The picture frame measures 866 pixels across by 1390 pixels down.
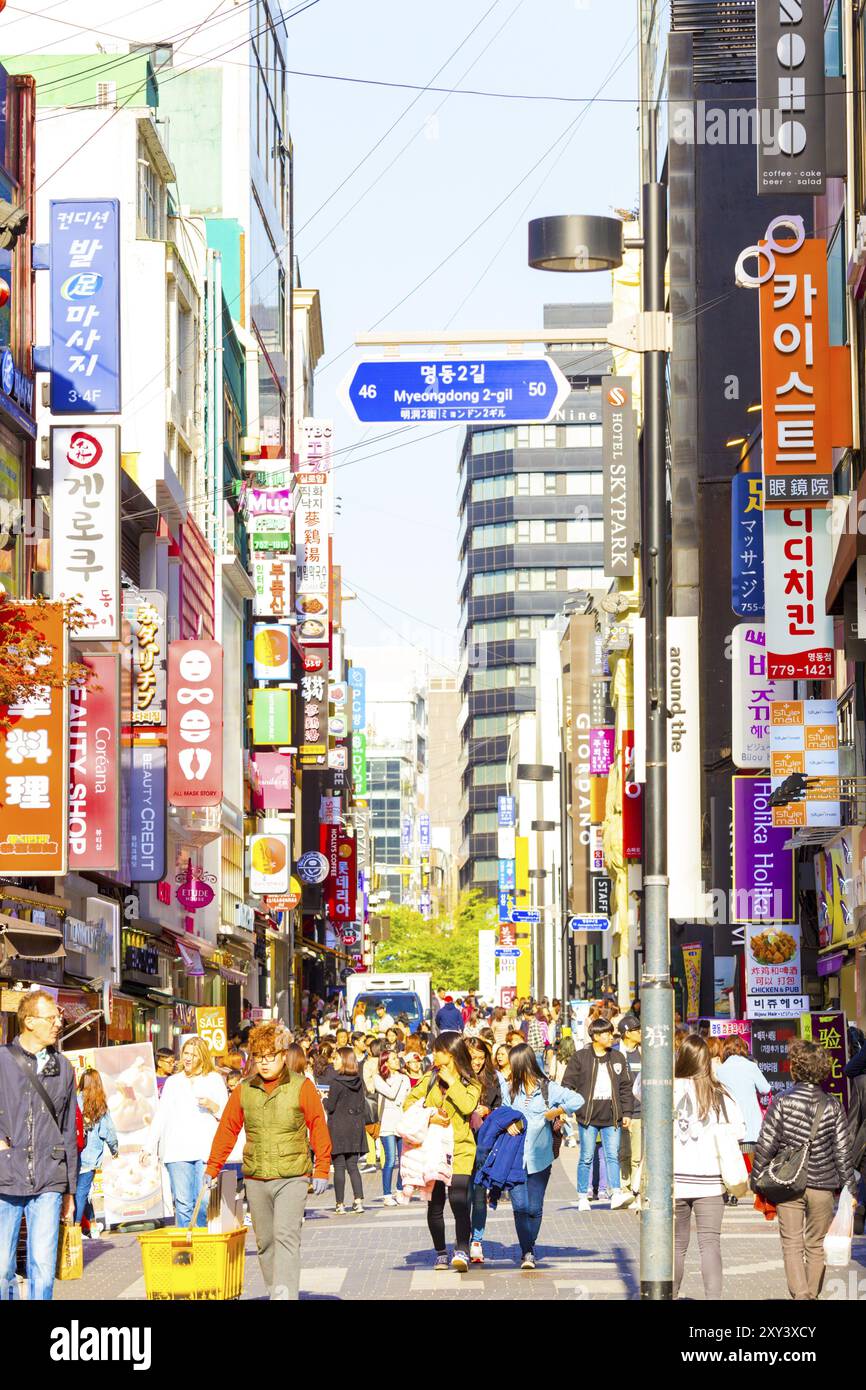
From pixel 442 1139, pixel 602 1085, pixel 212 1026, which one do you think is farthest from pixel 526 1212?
pixel 212 1026

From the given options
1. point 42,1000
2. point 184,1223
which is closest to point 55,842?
point 184,1223

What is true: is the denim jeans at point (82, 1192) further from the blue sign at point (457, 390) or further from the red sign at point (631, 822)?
the red sign at point (631, 822)

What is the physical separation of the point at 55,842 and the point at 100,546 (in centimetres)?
659

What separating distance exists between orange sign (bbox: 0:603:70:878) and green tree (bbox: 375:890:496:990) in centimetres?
10960

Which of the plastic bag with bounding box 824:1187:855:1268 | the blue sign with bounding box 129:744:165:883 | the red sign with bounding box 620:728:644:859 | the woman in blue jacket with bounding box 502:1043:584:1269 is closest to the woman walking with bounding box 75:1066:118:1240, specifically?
the woman in blue jacket with bounding box 502:1043:584:1269

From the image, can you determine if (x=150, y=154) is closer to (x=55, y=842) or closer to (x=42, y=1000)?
(x=55, y=842)

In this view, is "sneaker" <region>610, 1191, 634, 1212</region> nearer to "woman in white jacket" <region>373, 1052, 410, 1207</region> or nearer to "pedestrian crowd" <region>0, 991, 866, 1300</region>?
"pedestrian crowd" <region>0, 991, 866, 1300</region>

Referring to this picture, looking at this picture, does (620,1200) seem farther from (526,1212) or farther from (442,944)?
(442,944)

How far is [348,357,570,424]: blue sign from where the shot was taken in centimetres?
1563

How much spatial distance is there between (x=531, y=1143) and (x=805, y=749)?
14.5m

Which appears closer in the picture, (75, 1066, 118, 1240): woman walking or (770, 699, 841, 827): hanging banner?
(75, 1066, 118, 1240): woman walking

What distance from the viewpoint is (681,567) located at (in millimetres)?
52219

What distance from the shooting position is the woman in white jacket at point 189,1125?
18656 mm

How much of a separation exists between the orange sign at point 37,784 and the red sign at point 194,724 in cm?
1363
